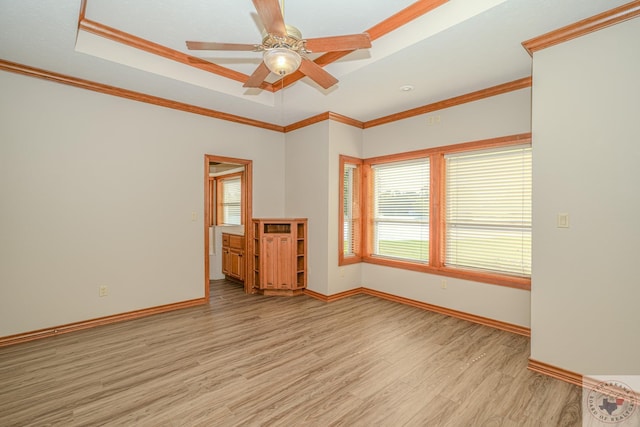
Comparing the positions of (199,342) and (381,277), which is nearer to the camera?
(199,342)

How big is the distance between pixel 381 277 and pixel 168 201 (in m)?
3.38

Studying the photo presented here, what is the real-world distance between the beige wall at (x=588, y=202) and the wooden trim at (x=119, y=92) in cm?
391

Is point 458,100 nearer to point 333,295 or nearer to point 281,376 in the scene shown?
point 333,295

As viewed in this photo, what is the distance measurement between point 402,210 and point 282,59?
3156 millimetres

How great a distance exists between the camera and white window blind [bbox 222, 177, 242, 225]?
685 centimetres

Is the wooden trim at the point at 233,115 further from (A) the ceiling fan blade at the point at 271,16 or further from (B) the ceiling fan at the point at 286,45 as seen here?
(A) the ceiling fan blade at the point at 271,16

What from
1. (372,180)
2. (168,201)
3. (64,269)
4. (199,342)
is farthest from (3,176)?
(372,180)

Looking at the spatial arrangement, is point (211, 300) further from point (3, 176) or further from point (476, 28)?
point (476, 28)

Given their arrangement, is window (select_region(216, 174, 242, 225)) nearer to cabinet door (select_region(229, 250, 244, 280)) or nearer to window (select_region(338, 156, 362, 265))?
cabinet door (select_region(229, 250, 244, 280))

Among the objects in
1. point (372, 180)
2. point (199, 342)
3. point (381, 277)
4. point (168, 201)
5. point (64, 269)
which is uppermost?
point (372, 180)

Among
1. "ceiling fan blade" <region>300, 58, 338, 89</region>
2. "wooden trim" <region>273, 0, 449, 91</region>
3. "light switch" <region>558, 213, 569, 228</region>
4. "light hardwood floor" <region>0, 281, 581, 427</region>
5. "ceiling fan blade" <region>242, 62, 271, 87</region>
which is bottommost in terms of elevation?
"light hardwood floor" <region>0, 281, 581, 427</region>

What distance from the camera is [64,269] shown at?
336 centimetres

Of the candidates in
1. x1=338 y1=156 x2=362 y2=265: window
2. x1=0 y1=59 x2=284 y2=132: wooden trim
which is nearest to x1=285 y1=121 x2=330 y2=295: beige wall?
x1=338 y1=156 x2=362 y2=265: window

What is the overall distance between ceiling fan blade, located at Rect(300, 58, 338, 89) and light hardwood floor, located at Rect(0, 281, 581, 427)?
2522 millimetres
